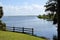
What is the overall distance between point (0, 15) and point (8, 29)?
3787 millimetres

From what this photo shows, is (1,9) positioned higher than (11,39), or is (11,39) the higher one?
(1,9)

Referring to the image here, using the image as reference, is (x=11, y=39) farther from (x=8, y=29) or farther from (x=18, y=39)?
(x=8, y=29)

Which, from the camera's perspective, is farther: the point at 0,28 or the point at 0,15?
the point at 0,15

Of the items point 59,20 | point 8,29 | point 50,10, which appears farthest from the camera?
point 8,29

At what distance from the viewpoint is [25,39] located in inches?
822

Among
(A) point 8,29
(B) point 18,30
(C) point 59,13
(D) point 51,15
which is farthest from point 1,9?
(C) point 59,13

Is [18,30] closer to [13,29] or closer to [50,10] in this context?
[13,29]

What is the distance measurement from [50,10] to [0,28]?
62.8 ft

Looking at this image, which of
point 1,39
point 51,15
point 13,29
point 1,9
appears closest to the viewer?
point 51,15

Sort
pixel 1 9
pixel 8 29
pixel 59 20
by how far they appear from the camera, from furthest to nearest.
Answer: pixel 1 9, pixel 8 29, pixel 59 20

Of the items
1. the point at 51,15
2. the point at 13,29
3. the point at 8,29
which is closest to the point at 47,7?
the point at 51,15

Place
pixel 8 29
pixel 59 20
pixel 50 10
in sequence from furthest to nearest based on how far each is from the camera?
pixel 8 29
pixel 50 10
pixel 59 20

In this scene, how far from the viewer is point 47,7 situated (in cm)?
1273

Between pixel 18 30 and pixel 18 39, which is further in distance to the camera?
pixel 18 30
